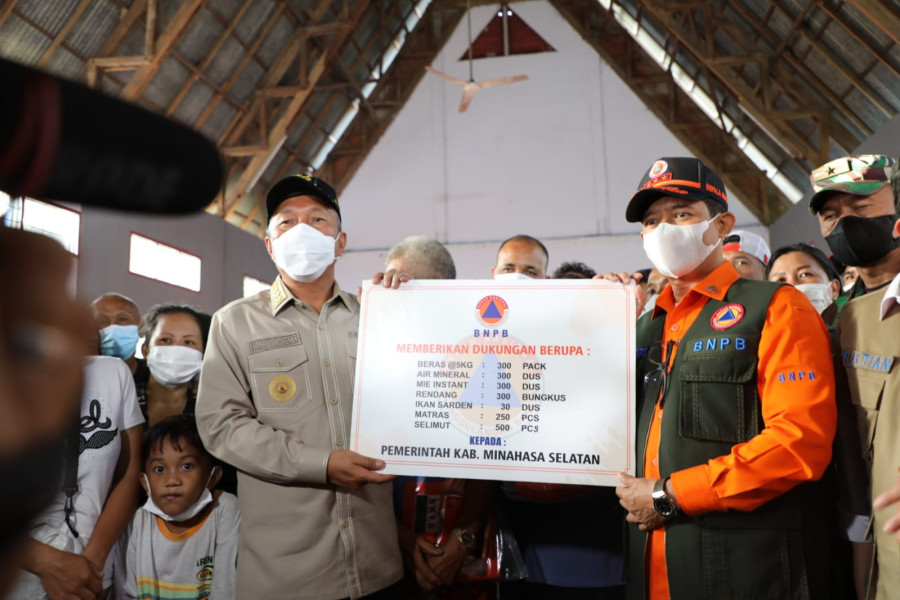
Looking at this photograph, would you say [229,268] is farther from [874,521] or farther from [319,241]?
[874,521]

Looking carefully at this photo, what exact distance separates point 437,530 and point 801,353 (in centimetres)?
124

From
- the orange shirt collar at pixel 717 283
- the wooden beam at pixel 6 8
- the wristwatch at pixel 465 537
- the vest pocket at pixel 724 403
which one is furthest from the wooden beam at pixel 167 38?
the vest pocket at pixel 724 403

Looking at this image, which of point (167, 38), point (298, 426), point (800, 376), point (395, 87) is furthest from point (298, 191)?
point (395, 87)

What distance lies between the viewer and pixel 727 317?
5.49ft

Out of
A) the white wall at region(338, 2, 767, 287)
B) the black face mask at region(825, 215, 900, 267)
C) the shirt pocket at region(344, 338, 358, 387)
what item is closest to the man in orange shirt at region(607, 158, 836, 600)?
the black face mask at region(825, 215, 900, 267)

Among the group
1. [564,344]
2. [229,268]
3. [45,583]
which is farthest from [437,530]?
[229,268]

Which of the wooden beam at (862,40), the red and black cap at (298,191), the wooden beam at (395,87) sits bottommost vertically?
the red and black cap at (298,191)

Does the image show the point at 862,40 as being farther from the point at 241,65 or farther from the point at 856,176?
the point at 241,65

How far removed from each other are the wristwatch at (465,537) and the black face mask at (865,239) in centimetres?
139

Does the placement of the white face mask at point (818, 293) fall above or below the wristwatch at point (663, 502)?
above

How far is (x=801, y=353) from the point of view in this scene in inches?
60.8

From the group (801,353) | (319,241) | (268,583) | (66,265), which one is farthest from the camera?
(319,241)

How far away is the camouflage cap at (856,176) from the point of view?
73.0 inches

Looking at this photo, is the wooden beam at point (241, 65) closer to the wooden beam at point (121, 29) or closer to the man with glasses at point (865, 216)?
the wooden beam at point (121, 29)
